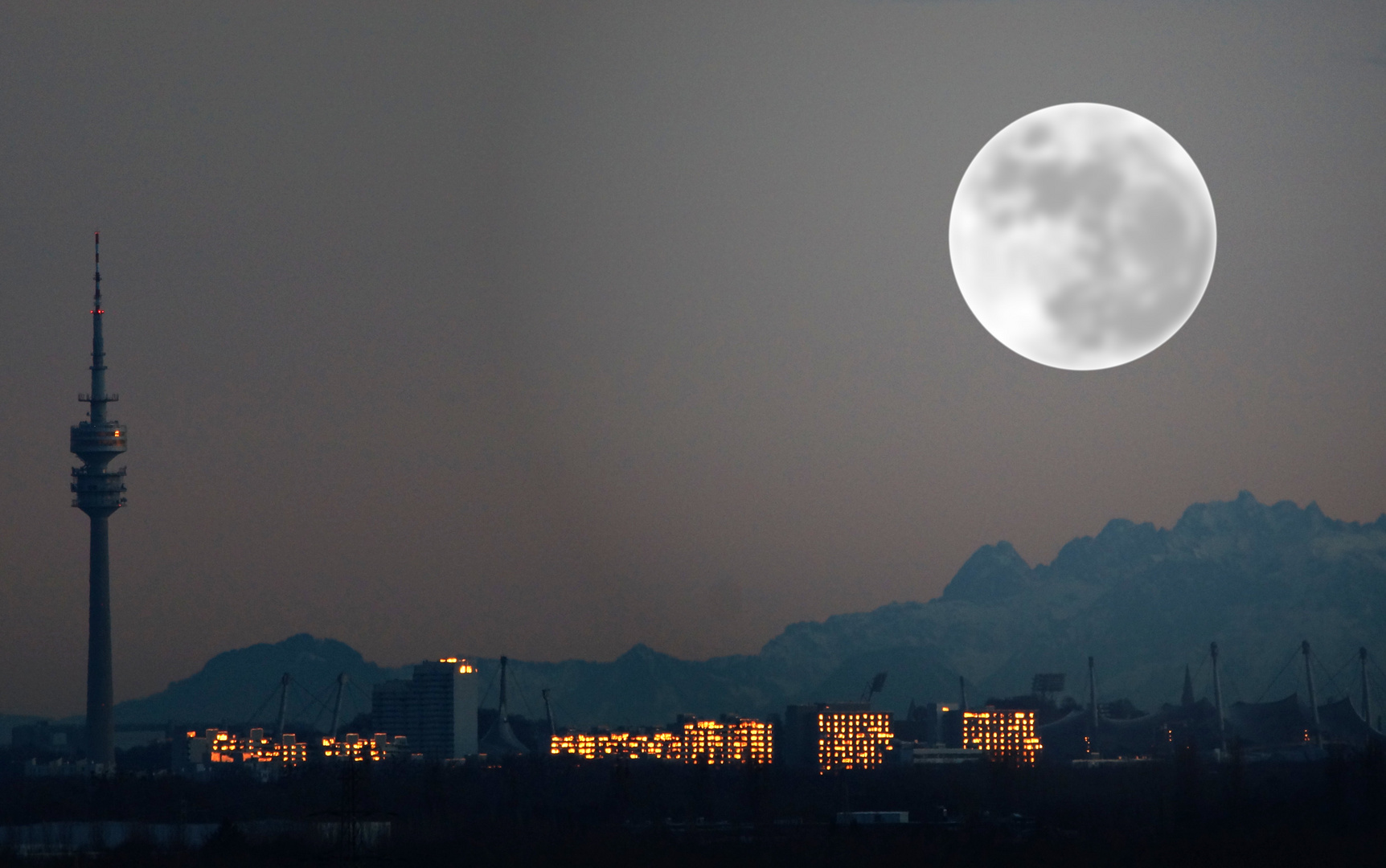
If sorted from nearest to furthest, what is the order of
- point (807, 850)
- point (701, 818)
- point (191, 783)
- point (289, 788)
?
Answer: 1. point (807, 850)
2. point (701, 818)
3. point (289, 788)
4. point (191, 783)

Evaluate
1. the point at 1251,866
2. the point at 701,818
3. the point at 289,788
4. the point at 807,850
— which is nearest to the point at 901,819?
the point at 701,818

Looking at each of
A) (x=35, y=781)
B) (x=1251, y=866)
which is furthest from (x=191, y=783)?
(x=1251, y=866)

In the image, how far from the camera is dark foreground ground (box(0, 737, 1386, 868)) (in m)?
90.2

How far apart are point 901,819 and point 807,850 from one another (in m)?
29.1

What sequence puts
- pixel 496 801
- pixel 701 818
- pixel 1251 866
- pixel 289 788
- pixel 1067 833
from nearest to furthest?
pixel 1251 866 → pixel 1067 833 → pixel 701 818 → pixel 496 801 → pixel 289 788

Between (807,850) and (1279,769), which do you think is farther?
(1279,769)

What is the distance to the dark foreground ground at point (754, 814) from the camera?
90250mm

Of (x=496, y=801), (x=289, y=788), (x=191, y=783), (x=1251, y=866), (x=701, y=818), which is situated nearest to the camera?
(x=1251, y=866)

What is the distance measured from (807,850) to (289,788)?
77.8 m

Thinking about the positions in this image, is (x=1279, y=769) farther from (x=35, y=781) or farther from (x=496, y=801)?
(x=35, y=781)

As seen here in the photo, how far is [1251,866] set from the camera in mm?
81375

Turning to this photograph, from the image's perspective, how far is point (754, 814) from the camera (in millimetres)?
126938

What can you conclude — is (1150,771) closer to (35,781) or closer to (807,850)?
(807,850)

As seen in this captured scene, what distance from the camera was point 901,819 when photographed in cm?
12106
